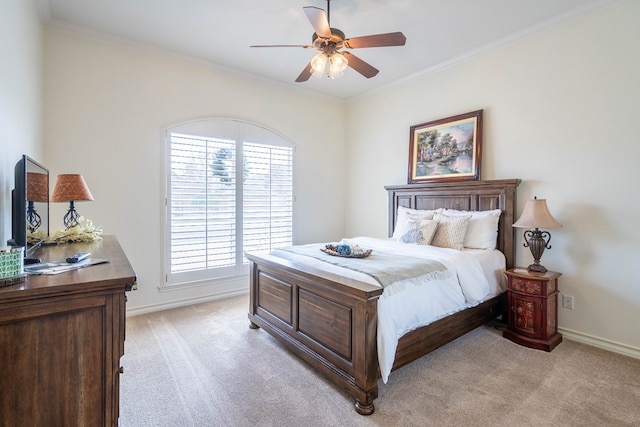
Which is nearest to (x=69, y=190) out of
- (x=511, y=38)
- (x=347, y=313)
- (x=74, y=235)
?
(x=74, y=235)

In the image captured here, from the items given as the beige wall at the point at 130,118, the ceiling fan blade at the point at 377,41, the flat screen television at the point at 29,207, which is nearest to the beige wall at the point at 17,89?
the flat screen television at the point at 29,207

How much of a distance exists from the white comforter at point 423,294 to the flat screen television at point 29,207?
177 centimetres

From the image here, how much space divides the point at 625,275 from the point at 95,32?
5.54 meters

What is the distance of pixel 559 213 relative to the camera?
9.70 feet

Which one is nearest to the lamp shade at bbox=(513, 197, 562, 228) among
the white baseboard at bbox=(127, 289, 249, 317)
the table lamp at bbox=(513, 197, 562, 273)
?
the table lamp at bbox=(513, 197, 562, 273)

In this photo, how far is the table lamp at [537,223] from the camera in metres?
2.73

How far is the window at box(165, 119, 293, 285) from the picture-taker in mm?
3654

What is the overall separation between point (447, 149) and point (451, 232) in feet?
3.81

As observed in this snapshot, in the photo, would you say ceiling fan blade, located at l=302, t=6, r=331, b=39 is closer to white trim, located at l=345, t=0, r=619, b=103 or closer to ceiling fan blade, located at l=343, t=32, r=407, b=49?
ceiling fan blade, located at l=343, t=32, r=407, b=49

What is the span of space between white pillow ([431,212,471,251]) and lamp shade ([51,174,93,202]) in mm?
3348

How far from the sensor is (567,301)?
116 inches

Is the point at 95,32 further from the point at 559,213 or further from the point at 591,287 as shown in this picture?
the point at 591,287

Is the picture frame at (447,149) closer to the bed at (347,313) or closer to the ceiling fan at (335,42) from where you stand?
the bed at (347,313)

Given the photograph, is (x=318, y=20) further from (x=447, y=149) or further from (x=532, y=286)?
(x=532, y=286)
